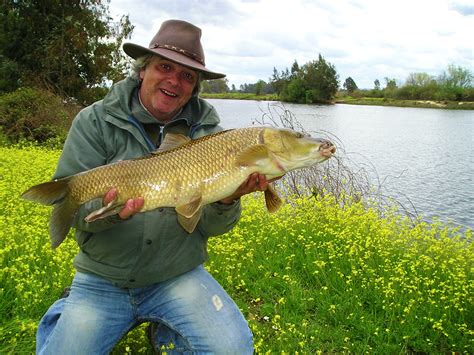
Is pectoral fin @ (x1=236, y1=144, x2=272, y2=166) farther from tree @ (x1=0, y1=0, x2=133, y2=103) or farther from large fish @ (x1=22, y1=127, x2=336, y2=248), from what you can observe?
tree @ (x1=0, y1=0, x2=133, y2=103)

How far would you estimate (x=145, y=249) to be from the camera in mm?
2611

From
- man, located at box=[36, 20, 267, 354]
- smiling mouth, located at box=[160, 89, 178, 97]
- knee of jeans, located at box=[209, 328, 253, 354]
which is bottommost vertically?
knee of jeans, located at box=[209, 328, 253, 354]

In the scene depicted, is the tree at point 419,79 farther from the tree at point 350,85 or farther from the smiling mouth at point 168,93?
the smiling mouth at point 168,93

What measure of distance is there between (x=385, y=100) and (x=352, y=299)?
70.2 meters

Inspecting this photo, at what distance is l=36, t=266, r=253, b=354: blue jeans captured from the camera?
2.46 metres

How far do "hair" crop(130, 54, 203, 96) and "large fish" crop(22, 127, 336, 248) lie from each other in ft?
2.19

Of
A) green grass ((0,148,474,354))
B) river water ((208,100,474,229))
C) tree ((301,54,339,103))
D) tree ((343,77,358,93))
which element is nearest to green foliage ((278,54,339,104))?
tree ((301,54,339,103))

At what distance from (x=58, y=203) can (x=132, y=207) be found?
38 cm

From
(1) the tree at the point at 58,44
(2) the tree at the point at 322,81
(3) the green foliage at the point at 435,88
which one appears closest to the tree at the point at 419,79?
(3) the green foliage at the point at 435,88

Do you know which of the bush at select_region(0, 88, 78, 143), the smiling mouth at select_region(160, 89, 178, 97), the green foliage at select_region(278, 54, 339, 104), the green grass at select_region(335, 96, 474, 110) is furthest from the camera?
the green foliage at select_region(278, 54, 339, 104)

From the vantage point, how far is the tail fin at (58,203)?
2.34 metres

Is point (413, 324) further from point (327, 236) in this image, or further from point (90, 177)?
point (90, 177)

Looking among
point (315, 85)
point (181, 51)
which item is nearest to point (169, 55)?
point (181, 51)

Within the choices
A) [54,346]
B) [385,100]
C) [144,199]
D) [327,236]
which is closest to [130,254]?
[144,199]
